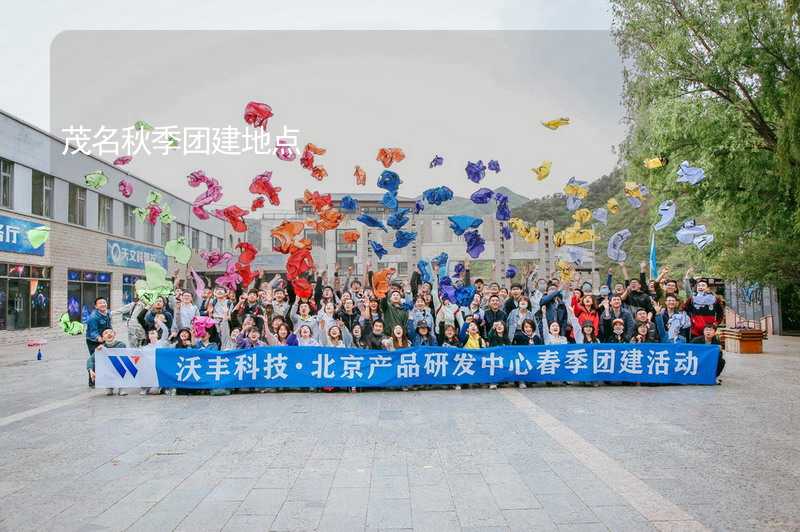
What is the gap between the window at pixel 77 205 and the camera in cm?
2334

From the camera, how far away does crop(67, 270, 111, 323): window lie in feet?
75.0

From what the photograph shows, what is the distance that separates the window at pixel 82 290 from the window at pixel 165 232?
710 centimetres

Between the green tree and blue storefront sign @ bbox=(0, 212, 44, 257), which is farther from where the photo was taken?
blue storefront sign @ bbox=(0, 212, 44, 257)

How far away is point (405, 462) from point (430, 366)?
13.6ft

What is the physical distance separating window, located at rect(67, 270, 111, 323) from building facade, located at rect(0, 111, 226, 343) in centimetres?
4

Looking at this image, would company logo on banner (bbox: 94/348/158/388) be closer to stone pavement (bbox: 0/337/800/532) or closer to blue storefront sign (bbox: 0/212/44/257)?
stone pavement (bbox: 0/337/800/532)

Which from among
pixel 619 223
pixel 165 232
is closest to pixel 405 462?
pixel 165 232

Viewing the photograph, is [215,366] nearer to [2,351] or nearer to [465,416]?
[465,416]

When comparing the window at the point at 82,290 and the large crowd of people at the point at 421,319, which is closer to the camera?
the large crowd of people at the point at 421,319

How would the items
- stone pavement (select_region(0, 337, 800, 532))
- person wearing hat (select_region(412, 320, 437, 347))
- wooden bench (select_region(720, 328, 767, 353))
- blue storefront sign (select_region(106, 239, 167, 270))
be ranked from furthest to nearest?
blue storefront sign (select_region(106, 239, 167, 270)) < wooden bench (select_region(720, 328, 767, 353)) < person wearing hat (select_region(412, 320, 437, 347)) < stone pavement (select_region(0, 337, 800, 532))

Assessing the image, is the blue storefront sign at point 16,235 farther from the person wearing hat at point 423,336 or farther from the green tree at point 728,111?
the green tree at point 728,111

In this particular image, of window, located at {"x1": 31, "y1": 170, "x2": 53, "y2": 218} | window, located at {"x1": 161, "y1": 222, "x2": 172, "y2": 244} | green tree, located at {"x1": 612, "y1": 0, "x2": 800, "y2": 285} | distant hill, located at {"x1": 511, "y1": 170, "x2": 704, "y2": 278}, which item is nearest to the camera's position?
green tree, located at {"x1": 612, "y1": 0, "x2": 800, "y2": 285}

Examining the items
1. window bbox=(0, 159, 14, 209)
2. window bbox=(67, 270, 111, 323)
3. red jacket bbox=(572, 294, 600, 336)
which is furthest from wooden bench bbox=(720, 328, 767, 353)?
window bbox=(0, 159, 14, 209)

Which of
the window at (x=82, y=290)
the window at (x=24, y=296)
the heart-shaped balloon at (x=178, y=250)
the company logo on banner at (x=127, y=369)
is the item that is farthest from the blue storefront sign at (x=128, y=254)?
the company logo on banner at (x=127, y=369)
